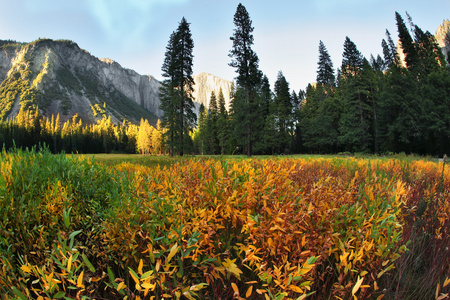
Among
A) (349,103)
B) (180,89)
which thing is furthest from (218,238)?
(349,103)

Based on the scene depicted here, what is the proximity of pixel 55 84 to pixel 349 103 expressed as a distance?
612 ft

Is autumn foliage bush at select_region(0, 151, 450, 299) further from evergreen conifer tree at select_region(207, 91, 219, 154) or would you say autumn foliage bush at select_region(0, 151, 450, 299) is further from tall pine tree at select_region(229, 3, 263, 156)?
evergreen conifer tree at select_region(207, 91, 219, 154)

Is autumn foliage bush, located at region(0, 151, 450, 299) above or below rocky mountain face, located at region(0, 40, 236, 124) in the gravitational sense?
below

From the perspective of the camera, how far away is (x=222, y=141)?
48.9 meters

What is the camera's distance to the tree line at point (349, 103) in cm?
2259

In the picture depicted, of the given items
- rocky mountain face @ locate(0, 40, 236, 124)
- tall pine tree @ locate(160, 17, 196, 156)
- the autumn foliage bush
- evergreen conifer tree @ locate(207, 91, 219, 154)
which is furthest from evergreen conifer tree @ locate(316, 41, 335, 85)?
rocky mountain face @ locate(0, 40, 236, 124)

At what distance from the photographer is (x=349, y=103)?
32031 millimetres

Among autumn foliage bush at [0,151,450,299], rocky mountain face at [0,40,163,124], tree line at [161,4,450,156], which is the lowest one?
autumn foliage bush at [0,151,450,299]

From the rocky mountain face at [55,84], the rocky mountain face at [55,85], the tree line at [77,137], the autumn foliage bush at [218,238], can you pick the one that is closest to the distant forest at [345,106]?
the autumn foliage bush at [218,238]

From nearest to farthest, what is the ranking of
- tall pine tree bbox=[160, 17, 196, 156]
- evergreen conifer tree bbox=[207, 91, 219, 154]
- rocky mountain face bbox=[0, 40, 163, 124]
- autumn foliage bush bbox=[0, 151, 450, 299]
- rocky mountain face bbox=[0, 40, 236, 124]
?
1. autumn foliage bush bbox=[0, 151, 450, 299]
2. tall pine tree bbox=[160, 17, 196, 156]
3. evergreen conifer tree bbox=[207, 91, 219, 154]
4. rocky mountain face bbox=[0, 40, 236, 124]
5. rocky mountain face bbox=[0, 40, 163, 124]

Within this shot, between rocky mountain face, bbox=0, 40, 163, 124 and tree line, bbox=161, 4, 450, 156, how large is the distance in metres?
144

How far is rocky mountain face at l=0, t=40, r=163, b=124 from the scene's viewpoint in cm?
13175

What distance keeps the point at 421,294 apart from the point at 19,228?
3732 millimetres

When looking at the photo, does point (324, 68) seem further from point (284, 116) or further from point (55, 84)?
point (55, 84)
